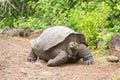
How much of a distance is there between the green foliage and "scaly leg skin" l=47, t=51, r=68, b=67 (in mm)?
1985

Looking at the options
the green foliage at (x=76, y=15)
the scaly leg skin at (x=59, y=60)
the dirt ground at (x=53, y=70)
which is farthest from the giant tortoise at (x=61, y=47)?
the green foliage at (x=76, y=15)

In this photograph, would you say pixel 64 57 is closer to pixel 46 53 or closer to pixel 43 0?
pixel 46 53

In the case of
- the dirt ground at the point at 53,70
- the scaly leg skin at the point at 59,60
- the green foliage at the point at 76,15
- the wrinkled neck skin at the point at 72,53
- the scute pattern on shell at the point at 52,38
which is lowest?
the dirt ground at the point at 53,70

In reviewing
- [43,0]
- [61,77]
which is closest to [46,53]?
[61,77]

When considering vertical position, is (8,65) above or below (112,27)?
below

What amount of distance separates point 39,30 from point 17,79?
21.7 ft

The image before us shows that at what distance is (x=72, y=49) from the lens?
5.97m

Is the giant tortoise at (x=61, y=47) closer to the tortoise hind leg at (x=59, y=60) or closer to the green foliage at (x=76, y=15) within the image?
the tortoise hind leg at (x=59, y=60)

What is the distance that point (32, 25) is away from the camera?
40.7 ft

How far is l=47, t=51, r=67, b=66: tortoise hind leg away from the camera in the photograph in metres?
5.80

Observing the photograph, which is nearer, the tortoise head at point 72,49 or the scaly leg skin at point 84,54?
the tortoise head at point 72,49

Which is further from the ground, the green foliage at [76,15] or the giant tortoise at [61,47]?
the green foliage at [76,15]

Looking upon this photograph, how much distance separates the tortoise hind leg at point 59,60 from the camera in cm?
580

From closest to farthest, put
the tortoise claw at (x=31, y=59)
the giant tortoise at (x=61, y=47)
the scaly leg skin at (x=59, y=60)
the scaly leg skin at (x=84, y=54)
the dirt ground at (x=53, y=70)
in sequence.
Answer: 1. the dirt ground at (x=53, y=70)
2. the scaly leg skin at (x=59, y=60)
3. the giant tortoise at (x=61, y=47)
4. the scaly leg skin at (x=84, y=54)
5. the tortoise claw at (x=31, y=59)
